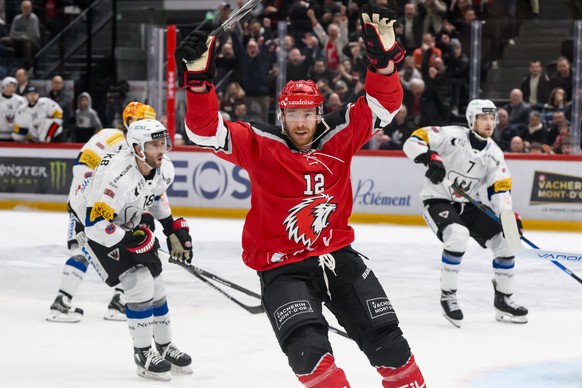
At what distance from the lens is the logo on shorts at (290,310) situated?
134 inches

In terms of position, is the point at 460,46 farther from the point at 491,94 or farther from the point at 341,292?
the point at 341,292

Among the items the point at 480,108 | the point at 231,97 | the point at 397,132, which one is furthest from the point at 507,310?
the point at 231,97

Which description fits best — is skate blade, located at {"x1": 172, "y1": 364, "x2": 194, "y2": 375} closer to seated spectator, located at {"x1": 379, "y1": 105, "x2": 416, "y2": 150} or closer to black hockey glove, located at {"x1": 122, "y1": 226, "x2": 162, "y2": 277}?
black hockey glove, located at {"x1": 122, "y1": 226, "x2": 162, "y2": 277}

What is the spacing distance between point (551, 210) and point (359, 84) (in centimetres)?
251

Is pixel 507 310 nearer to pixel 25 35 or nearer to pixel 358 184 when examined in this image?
pixel 358 184

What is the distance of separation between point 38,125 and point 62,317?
20.0 ft

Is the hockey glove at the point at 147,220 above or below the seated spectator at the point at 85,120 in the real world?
below

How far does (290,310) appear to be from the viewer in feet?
11.2

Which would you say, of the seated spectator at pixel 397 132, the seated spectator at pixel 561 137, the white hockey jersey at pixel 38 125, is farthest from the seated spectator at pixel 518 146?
the white hockey jersey at pixel 38 125

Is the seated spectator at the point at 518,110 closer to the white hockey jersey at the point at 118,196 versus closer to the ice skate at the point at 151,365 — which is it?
the white hockey jersey at the point at 118,196

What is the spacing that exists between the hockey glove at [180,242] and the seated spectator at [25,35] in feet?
30.5

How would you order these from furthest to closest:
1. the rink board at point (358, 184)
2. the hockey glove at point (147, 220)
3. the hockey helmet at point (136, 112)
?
the rink board at point (358, 184) < the hockey helmet at point (136, 112) < the hockey glove at point (147, 220)

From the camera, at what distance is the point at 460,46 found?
1128 cm

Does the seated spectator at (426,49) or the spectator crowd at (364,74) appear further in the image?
the seated spectator at (426,49)
